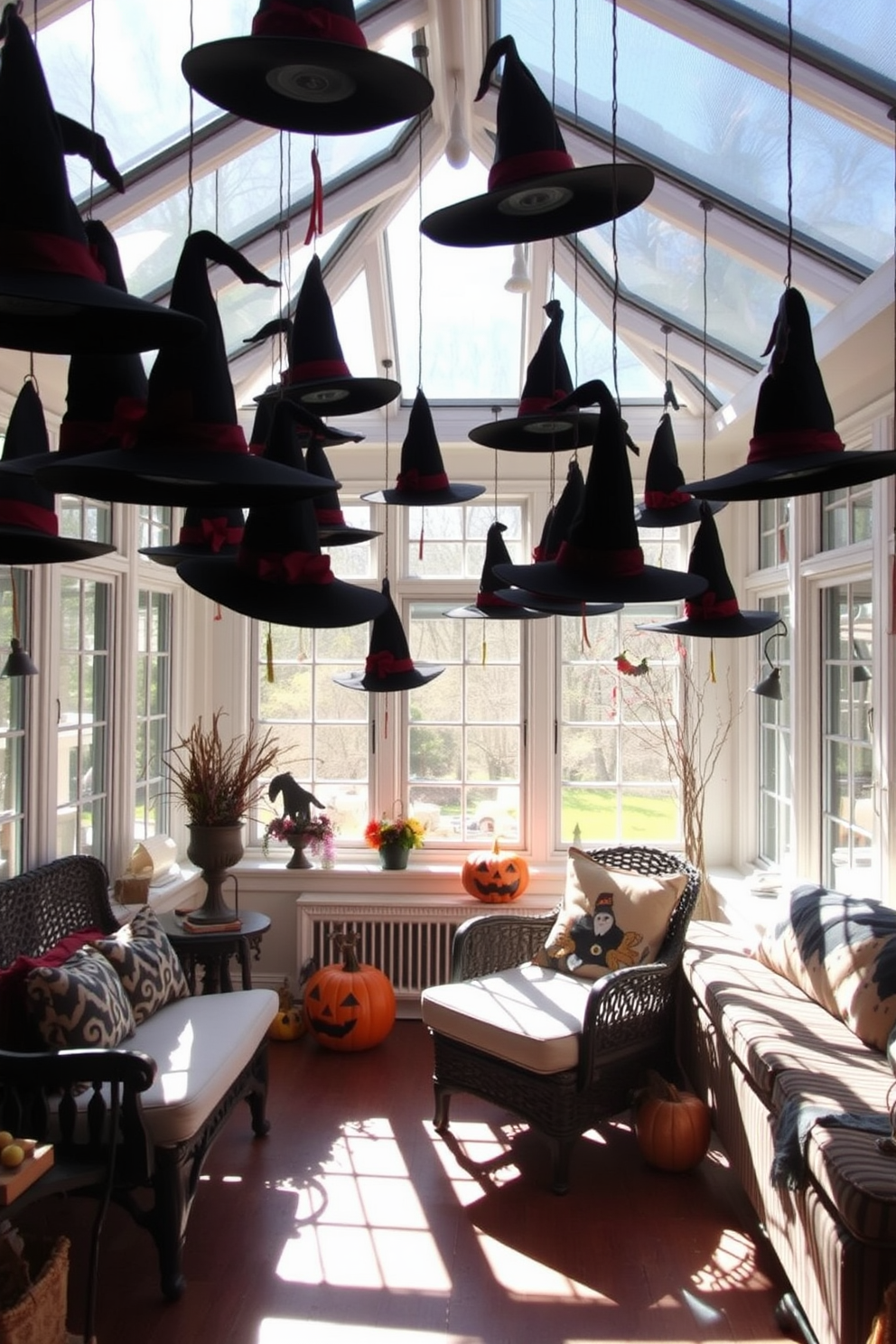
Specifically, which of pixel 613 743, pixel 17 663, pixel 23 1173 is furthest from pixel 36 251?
pixel 613 743

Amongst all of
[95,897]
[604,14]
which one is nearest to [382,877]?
[95,897]

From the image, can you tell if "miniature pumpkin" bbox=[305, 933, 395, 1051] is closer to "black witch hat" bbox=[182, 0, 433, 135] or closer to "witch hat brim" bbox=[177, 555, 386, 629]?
"witch hat brim" bbox=[177, 555, 386, 629]

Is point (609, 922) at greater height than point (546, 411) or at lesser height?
lesser

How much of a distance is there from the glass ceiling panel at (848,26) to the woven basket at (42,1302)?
3.70 meters

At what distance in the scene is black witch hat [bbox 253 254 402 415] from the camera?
2092 millimetres

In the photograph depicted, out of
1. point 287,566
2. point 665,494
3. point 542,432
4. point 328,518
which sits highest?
point 542,432

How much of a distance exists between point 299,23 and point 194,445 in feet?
1.72

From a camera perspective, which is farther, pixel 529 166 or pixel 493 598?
pixel 493 598

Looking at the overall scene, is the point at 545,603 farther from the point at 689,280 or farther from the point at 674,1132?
the point at 689,280

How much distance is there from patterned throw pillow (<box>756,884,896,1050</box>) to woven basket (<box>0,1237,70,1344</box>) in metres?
2.32

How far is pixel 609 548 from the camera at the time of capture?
5.27 ft

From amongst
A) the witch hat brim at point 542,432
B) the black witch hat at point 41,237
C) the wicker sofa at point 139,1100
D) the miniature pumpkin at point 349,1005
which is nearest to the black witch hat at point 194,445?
the black witch hat at point 41,237

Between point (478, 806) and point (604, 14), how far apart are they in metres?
3.68

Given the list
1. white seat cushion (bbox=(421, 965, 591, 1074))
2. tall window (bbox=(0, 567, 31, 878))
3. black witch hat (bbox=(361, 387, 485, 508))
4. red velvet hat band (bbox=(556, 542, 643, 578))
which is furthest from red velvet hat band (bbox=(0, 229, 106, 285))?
white seat cushion (bbox=(421, 965, 591, 1074))
